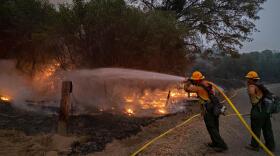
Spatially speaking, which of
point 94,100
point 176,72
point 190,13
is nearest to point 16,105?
point 94,100

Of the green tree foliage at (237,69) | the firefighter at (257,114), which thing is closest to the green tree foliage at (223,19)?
the firefighter at (257,114)

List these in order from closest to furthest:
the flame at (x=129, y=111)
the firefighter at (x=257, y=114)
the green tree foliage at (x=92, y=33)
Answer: the firefighter at (x=257, y=114) < the flame at (x=129, y=111) < the green tree foliage at (x=92, y=33)

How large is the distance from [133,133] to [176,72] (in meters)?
10.7

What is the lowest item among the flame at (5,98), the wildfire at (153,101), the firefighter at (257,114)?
the wildfire at (153,101)

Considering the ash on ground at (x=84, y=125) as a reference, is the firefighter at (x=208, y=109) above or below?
above

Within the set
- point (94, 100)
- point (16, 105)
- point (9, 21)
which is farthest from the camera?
point (9, 21)

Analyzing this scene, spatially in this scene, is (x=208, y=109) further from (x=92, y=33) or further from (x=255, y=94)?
(x=92, y=33)

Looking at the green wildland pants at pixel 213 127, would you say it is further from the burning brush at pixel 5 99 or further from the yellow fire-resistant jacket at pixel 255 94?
the burning brush at pixel 5 99

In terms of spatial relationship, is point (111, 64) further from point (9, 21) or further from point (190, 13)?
point (190, 13)

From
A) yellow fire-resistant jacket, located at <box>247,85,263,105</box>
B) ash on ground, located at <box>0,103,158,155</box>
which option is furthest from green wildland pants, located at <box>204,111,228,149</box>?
ash on ground, located at <box>0,103,158,155</box>

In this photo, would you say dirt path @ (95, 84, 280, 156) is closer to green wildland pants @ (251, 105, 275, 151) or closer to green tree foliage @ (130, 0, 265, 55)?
green wildland pants @ (251, 105, 275, 151)

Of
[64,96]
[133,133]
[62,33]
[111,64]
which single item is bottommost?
[133,133]

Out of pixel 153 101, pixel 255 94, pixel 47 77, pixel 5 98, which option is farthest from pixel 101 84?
pixel 255 94

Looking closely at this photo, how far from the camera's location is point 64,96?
8945 mm
